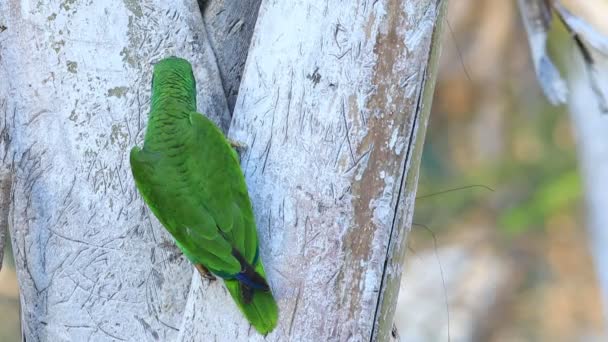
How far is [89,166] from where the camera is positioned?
7.65 feet

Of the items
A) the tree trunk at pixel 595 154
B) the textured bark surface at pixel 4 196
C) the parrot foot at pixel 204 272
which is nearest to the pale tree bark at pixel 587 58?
the tree trunk at pixel 595 154

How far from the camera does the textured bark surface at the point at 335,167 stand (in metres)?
2.10

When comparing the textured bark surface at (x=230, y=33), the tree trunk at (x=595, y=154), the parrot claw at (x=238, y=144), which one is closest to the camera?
the parrot claw at (x=238, y=144)

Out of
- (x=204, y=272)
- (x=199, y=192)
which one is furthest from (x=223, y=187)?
(x=204, y=272)

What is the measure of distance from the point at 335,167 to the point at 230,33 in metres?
0.62

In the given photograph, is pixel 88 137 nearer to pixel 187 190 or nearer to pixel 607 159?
pixel 187 190

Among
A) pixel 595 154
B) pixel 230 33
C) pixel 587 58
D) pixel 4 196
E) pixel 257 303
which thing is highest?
pixel 230 33

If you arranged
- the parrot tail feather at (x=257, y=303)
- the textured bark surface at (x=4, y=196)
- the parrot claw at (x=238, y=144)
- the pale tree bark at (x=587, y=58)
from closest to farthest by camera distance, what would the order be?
the parrot tail feather at (x=257, y=303) < the parrot claw at (x=238, y=144) < the textured bark surface at (x=4, y=196) < the pale tree bark at (x=587, y=58)

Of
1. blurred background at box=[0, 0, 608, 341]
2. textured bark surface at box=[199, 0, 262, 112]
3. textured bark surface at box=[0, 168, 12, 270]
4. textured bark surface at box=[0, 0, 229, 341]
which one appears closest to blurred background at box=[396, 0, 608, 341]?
blurred background at box=[0, 0, 608, 341]

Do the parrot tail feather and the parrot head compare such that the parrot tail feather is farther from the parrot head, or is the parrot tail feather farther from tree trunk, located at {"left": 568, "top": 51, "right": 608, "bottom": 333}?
tree trunk, located at {"left": 568, "top": 51, "right": 608, "bottom": 333}

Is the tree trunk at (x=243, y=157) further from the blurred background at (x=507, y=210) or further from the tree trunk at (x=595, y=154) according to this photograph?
the blurred background at (x=507, y=210)

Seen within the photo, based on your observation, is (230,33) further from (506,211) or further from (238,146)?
(506,211)

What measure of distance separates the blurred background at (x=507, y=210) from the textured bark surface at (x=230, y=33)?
5.51m

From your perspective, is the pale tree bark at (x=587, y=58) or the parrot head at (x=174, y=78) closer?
the parrot head at (x=174, y=78)
